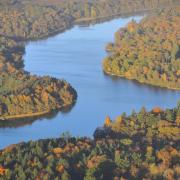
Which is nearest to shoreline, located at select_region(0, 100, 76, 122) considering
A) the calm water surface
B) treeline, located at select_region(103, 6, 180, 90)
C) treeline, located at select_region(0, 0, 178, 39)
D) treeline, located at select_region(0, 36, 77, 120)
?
treeline, located at select_region(0, 36, 77, 120)

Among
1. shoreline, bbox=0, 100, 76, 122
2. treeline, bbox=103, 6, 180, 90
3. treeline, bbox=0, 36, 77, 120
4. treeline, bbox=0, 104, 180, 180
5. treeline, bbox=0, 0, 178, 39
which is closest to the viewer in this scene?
treeline, bbox=0, 104, 180, 180

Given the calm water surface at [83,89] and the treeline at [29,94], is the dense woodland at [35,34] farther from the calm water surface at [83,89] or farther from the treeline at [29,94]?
the calm water surface at [83,89]

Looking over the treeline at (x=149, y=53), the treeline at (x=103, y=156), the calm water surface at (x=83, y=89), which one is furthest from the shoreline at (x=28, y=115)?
the treeline at (x=149, y=53)

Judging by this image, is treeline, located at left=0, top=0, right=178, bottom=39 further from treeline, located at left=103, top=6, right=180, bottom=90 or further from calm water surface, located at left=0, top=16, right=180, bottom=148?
treeline, located at left=103, top=6, right=180, bottom=90

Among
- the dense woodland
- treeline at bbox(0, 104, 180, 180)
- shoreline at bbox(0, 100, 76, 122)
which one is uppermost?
the dense woodland

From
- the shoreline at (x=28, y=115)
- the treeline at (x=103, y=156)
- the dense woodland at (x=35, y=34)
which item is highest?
the dense woodland at (x=35, y=34)

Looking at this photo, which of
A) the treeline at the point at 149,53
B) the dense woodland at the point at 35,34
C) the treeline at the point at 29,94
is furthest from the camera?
the treeline at the point at 149,53

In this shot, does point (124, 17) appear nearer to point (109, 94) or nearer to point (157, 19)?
point (157, 19)

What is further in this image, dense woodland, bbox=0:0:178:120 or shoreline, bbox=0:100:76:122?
dense woodland, bbox=0:0:178:120
